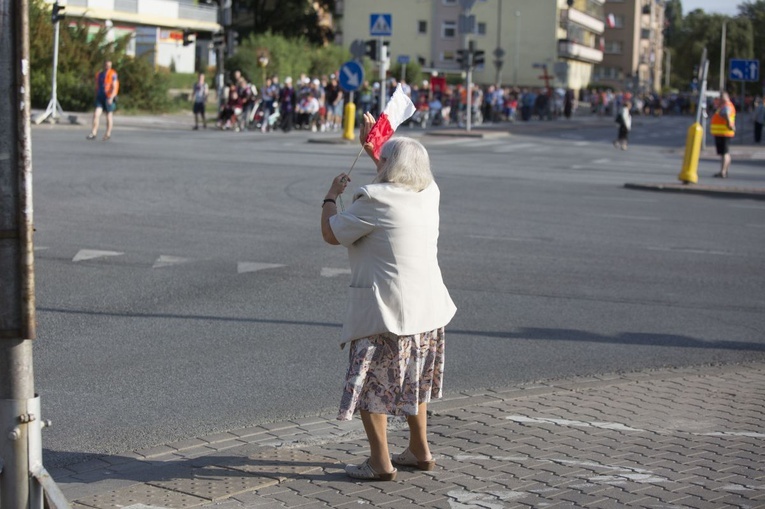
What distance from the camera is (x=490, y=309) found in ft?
32.7

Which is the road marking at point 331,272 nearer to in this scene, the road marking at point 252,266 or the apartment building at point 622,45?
the road marking at point 252,266

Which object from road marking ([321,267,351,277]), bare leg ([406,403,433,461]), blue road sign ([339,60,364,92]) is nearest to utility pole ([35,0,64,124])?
blue road sign ([339,60,364,92])

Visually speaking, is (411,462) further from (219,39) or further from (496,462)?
(219,39)

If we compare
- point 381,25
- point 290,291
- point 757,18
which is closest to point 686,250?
point 290,291

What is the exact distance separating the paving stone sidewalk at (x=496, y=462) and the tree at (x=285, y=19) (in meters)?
86.3

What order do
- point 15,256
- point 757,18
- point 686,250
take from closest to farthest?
1. point 15,256
2. point 686,250
3. point 757,18

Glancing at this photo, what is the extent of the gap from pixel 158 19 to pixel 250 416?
6521 centimetres

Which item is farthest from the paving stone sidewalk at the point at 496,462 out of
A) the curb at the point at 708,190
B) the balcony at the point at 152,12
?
the balcony at the point at 152,12

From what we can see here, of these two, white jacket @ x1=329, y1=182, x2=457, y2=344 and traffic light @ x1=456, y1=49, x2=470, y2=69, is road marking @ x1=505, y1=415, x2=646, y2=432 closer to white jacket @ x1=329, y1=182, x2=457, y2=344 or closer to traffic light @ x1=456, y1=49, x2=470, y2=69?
white jacket @ x1=329, y1=182, x2=457, y2=344

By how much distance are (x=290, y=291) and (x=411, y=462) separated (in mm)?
4996

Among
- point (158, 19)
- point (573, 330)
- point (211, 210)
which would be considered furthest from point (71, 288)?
point (158, 19)

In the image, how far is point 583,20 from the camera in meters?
107

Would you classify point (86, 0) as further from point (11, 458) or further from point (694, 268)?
point (11, 458)

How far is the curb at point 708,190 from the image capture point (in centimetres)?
2130
